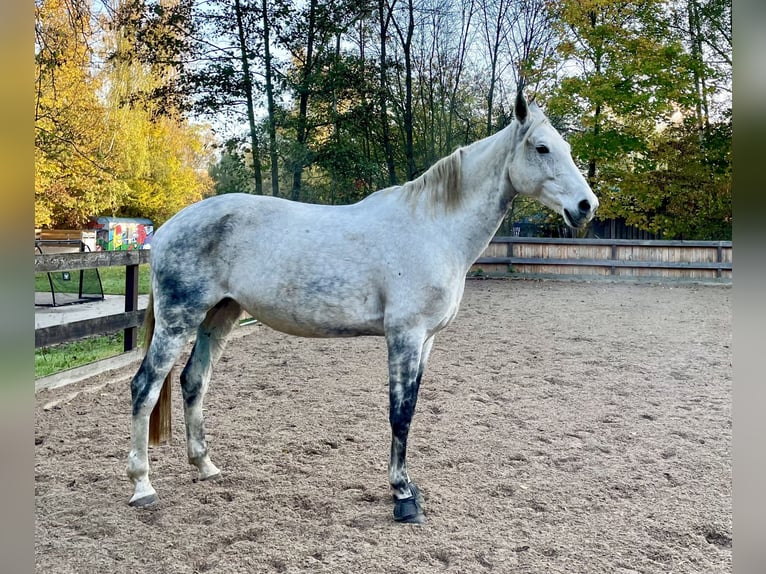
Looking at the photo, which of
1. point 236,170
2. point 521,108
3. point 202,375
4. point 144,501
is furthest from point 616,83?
point 144,501

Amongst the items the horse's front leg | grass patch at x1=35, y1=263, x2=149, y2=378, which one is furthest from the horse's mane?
grass patch at x1=35, y1=263, x2=149, y2=378

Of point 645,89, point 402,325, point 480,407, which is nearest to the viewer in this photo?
point 402,325

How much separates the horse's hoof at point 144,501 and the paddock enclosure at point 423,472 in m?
0.03

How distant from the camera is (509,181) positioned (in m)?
2.46

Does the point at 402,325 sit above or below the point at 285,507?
above

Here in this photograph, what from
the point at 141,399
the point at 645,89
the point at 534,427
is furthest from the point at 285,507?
the point at 645,89

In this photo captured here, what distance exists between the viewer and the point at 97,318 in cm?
428

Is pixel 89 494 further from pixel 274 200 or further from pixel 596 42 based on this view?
pixel 596 42

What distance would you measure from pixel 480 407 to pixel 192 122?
6.49 m

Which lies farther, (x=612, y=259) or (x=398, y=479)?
(x=612, y=259)

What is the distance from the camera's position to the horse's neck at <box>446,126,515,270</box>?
246 centimetres

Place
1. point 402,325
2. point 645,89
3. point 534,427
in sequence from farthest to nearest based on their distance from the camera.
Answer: point 645,89 → point 534,427 → point 402,325

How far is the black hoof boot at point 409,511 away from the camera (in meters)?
2.26
